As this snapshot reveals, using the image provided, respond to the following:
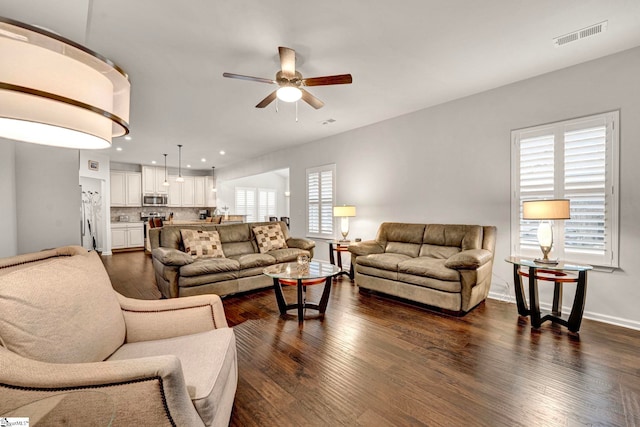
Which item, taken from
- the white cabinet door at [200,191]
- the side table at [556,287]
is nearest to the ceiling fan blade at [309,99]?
the side table at [556,287]

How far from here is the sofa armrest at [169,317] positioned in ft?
5.18

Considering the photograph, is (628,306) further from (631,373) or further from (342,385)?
(342,385)

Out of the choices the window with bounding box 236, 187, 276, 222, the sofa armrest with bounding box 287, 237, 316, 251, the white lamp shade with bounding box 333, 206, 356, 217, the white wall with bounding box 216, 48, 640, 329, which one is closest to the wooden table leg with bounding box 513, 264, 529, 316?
the white wall with bounding box 216, 48, 640, 329

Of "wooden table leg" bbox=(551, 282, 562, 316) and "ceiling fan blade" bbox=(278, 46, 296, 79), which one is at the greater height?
"ceiling fan blade" bbox=(278, 46, 296, 79)

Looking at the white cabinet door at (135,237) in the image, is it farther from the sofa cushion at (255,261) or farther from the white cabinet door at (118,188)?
the sofa cushion at (255,261)

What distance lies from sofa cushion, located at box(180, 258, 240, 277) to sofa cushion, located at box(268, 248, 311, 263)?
Answer: 692 millimetres

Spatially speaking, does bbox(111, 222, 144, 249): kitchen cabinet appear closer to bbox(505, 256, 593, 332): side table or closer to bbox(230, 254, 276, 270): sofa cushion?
bbox(230, 254, 276, 270): sofa cushion

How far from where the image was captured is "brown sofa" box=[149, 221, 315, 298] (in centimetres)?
350

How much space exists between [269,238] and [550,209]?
12.2ft

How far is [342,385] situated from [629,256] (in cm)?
319

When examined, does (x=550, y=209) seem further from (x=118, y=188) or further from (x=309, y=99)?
(x=118, y=188)

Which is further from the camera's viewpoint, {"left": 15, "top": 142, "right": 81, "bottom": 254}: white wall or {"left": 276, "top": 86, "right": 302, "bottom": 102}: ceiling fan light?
{"left": 276, "top": 86, "right": 302, "bottom": 102}: ceiling fan light

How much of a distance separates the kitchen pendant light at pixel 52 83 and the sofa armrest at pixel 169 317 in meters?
1.07

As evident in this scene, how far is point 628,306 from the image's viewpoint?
2.85 meters
